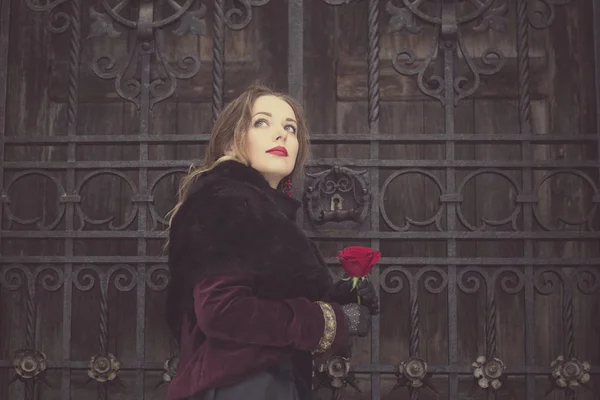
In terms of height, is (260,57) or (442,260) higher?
(260,57)

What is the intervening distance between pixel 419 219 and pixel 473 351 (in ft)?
2.16

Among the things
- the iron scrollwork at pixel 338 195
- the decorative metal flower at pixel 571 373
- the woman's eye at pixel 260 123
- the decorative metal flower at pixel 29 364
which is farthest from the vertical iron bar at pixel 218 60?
the decorative metal flower at pixel 571 373

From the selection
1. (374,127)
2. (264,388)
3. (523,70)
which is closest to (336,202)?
(374,127)

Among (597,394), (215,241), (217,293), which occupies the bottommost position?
(597,394)

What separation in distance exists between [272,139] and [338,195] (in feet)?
2.59

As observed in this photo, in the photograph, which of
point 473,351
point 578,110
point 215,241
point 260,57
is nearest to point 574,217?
point 578,110

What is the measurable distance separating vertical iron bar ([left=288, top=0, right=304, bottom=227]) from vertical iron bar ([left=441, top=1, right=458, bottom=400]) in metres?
0.57

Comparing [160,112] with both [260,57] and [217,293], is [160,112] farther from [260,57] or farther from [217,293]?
[217,293]

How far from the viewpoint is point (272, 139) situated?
2273mm

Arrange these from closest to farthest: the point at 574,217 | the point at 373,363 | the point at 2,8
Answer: the point at 373,363
the point at 2,8
the point at 574,217

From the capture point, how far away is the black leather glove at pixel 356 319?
2.18 meters

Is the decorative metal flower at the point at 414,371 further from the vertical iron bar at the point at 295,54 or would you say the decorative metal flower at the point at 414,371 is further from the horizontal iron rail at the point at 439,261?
the vertical iron bar at the point at 295,54

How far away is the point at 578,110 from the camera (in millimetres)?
3666

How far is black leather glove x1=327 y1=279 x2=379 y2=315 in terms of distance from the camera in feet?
7.41
